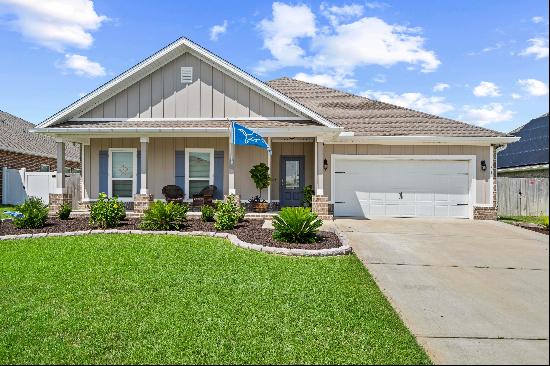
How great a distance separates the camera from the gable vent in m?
13.5

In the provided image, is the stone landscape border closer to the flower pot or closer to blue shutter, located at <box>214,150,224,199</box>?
the flower pot

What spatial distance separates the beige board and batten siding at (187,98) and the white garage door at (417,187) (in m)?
4.16

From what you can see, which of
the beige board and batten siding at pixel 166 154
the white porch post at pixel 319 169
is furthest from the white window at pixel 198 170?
the white porch post at pixel 319 169

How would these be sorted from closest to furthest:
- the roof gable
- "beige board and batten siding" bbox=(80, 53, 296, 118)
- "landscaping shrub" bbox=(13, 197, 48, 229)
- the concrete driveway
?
the concrete driveway
"landscaping shrub" bbox=(13, 197, 48, 229)
the roof gable
"beige board and batten siding" bbox=(80, 53, 296, 118)

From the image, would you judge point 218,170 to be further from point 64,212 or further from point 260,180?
point 64,212

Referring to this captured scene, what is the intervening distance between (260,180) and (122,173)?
18.1ft

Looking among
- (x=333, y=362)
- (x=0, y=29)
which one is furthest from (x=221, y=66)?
(x=333, y=362)

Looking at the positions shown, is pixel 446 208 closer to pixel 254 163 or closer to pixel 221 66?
pixel 254 163

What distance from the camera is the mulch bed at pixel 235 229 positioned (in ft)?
27.4

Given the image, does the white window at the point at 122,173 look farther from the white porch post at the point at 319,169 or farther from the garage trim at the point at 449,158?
the garage trim at the point at 449,158

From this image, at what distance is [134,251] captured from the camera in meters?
7.79

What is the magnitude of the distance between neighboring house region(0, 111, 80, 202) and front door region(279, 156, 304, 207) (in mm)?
16497

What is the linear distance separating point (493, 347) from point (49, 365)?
3842 mm

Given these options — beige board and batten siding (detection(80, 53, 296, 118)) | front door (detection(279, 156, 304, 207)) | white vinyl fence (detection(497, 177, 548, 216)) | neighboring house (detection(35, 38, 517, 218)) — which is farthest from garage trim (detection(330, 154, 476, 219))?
beige board and batten siding (detection(80, 53, 296, 118))
